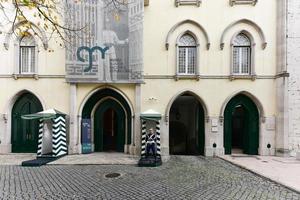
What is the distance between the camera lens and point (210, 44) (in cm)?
1338

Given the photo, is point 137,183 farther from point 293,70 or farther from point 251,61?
point 293,70

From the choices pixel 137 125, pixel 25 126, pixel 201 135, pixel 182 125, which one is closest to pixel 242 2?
pixel 201 135

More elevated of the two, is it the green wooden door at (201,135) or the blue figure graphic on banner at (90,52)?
the blue figure graphic on banner at (90,52)

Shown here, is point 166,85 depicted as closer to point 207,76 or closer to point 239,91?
point 207,76

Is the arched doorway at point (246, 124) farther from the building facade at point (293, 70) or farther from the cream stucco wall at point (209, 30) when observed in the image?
the cream stucco wall at point (209, 30)

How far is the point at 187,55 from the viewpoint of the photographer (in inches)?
542

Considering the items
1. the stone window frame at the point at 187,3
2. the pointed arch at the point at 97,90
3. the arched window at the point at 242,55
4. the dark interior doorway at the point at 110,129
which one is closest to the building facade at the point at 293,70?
the arched window at the point at 242,55

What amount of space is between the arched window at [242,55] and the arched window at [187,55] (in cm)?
252

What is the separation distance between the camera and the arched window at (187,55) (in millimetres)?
13727

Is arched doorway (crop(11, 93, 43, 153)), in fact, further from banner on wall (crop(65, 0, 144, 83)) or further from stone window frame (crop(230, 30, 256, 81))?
stone window frame (crop(230, 30, 256, 81))

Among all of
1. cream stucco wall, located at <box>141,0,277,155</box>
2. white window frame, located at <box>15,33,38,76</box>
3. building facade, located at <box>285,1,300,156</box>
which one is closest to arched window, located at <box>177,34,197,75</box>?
cream stucco wall, located at <box>141,0,277,155</box>

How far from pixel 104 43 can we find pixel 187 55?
16.9 ft

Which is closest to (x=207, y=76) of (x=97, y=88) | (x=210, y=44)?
(x=210, y=44)

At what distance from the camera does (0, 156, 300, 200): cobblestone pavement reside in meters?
6.77
